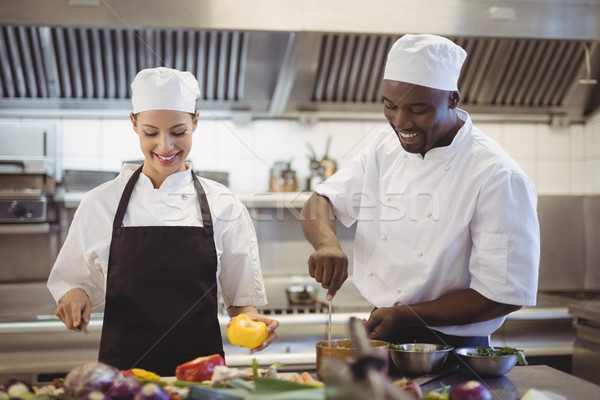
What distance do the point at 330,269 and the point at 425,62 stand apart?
69 cm

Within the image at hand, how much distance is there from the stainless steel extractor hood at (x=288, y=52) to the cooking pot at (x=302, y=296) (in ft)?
3.50

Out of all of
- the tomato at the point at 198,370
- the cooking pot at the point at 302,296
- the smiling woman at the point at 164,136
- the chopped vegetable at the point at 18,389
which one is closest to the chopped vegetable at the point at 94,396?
the chopped vegetable at the point at 18,389

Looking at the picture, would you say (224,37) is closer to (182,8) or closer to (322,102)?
(182,8)

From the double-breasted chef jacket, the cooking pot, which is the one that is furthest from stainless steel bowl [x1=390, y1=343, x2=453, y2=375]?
the cooking pot

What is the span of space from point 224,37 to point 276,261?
1.40 metres

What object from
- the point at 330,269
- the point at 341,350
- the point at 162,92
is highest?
the point at 162,92

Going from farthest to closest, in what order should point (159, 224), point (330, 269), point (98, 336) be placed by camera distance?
point (98, 336), point (159, 224), point (330, 269)

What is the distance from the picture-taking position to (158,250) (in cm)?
188

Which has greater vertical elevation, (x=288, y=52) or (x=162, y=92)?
(x=288, y=52)

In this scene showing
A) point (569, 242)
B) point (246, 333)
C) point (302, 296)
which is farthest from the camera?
point (569, 242)

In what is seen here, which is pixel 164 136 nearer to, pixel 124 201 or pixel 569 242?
pixel 124 201

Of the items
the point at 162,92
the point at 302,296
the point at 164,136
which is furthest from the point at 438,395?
the point at 302,296

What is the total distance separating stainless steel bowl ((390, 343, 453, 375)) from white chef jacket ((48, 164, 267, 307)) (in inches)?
22.3

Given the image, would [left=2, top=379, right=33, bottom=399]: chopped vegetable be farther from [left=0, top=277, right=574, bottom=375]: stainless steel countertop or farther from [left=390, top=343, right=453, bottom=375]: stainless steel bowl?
[left=0, top=277, right=574, bottom=375]: stainless steel countertop
